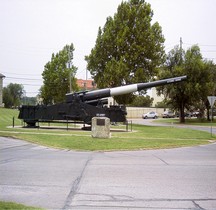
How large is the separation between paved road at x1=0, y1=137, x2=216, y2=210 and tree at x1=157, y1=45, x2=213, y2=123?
35.2 meters

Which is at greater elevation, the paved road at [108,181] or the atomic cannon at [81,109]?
the atomic cannon at [81,109]

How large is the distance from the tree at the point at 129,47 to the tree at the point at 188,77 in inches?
387

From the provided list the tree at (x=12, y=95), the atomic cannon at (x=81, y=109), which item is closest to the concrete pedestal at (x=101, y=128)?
the atomic cannon at (x=81, y=109)

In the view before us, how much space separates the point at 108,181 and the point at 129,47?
97.6ft

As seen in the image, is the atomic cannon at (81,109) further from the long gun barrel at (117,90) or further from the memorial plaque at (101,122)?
the memorial plaque at (101,122)

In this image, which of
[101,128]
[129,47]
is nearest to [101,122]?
[101,128]

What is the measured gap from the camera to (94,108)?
2395 centimetres

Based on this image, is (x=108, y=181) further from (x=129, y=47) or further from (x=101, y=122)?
(x=129, y=47)

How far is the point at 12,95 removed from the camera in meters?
117

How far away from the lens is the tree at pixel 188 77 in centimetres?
4684

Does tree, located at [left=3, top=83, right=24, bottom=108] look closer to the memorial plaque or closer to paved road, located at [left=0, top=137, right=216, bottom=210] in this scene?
the memorial plaque

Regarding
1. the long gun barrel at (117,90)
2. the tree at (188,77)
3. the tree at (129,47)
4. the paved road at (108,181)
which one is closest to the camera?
the paved road at (108,181)

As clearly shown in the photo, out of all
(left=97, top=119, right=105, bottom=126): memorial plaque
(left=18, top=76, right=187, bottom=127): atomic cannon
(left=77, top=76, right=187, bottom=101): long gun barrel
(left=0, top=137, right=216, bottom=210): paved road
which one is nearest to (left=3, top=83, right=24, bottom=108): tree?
(left=18, top=76, right=187, bottom=127): atomic cannon

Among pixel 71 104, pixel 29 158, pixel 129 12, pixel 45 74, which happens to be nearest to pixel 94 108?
pixel 71 104
